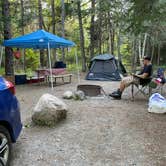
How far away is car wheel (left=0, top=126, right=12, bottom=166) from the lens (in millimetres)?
3171

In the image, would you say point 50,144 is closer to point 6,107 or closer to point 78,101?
point 6,107

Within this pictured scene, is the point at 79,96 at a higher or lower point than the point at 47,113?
lower

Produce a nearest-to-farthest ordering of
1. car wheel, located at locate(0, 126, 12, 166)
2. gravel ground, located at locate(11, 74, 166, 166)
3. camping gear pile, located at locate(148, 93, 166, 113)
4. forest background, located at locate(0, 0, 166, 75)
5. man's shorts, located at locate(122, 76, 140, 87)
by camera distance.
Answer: car wheel, located at locate(0, 126, 12, 166) < gravel ground, located at locate(11, 74, 166, 166) < camping gear pile, located at locate(148, 93, 166, 113) < forest background, located at locate(0, 0, 166, 75) < man's shorts, located at locate(122, 76, 140, 87)

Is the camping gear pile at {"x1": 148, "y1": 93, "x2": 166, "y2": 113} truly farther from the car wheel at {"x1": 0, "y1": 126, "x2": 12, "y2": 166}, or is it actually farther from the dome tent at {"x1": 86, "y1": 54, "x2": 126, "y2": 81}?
the dome tent at {"x1": 86, "y1": 54, "x2": 126, "y2": 81}

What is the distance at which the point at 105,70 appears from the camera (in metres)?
12.7

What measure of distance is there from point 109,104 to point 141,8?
7.21 ft

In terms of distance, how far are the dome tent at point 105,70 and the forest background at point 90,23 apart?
1159 mm

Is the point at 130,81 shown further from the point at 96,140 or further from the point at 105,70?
the point at 105,70

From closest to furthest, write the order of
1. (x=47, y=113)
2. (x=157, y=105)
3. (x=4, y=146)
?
(x=4, y=146)
(x=47, y=113)
(x=157, y=105)

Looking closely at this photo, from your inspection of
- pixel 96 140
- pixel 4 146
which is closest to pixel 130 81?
pixel 96 140

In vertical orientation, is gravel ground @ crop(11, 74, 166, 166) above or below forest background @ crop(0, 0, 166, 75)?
below

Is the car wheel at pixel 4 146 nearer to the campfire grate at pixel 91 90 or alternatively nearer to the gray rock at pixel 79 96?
the gray rock at pixel 79 96

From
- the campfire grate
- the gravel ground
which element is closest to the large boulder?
the gravel ground

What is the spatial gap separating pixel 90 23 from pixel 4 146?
16.7 m
